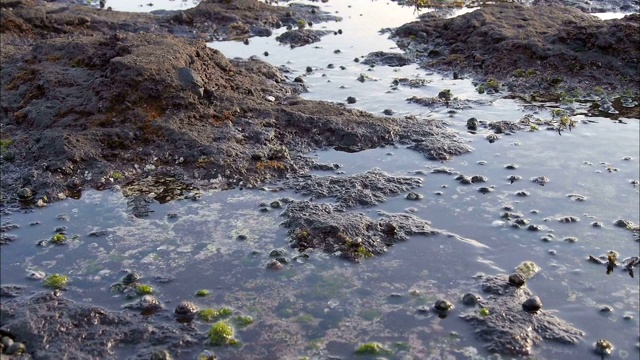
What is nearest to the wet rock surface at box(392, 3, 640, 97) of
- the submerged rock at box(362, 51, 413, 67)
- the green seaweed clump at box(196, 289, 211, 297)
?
the submerged rock at box(362, 51, 413, 67)

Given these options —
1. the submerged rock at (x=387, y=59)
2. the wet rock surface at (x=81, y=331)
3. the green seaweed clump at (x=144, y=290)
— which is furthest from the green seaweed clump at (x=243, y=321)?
the submerged rock at (x=387, y=59)

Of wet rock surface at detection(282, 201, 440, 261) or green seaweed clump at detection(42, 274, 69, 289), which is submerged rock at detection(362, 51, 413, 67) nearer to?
wet rock surface at detection(282, 201, 440, 261)

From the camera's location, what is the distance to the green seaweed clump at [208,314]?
6.86 m

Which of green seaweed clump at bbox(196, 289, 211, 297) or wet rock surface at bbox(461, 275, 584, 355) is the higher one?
wet rock surface at bbox(461, 275, 584, 355)

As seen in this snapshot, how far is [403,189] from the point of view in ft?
32.1

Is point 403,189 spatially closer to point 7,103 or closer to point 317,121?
point 317,121

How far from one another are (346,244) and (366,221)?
61 cm

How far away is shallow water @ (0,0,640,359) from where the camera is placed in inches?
265

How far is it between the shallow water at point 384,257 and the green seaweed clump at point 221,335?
102 millimetres

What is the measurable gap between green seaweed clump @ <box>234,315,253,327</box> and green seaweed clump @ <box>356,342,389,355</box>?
121 centimetres

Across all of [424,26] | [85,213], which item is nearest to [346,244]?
[85,213]

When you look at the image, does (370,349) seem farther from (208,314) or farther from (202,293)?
(202,293)

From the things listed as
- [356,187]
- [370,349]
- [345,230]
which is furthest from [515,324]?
[356,187]

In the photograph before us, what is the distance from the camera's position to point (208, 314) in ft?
22.6
